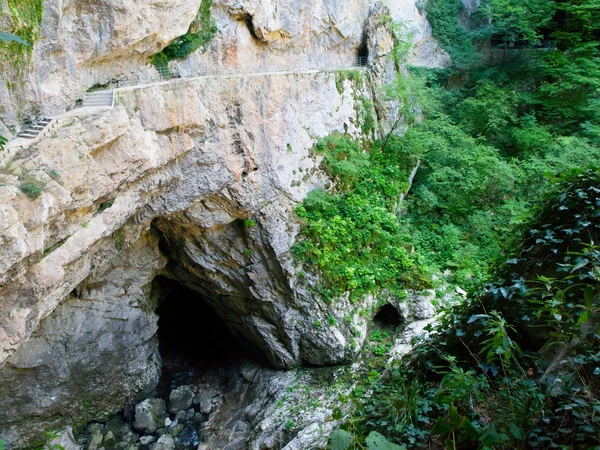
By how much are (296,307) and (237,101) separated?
5758 millimetres

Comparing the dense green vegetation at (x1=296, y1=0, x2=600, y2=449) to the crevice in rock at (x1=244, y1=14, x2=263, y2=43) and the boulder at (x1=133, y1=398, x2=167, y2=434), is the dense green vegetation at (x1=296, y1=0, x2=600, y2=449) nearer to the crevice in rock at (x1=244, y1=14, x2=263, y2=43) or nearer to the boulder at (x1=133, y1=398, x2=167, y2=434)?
the crevice in rock at (x1=244, y1=14, x2=263, y2=43)

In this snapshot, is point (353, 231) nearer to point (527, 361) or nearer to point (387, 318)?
point (387, 318)

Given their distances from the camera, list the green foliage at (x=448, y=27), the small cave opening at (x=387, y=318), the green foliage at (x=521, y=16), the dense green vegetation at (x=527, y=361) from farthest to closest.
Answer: the green foliage at (x=448, y=27) < the green foliage at (x=521, y=16) < the small cave opening at (x=387, y=318) < the dense green vegetation at (x=527, y=361)

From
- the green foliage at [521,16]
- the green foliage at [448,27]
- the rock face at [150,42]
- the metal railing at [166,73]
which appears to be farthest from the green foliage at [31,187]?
the green foliage at [448,27]

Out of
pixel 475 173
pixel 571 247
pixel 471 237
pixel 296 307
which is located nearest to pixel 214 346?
pixel 296 307

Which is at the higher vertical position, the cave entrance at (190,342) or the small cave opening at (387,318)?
the small cave opening at (387,318)

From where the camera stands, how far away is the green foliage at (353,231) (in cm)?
1238

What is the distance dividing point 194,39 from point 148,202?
4677 millimetres

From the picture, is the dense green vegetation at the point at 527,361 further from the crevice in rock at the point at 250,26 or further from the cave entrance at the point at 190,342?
the crevice in rock at the point at 250,26

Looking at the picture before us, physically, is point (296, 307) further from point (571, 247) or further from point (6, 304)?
point (571, 247)

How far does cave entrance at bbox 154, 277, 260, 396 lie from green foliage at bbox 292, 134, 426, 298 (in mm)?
4128

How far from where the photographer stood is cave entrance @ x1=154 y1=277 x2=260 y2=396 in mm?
14508

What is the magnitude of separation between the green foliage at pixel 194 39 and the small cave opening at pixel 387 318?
9.06 m

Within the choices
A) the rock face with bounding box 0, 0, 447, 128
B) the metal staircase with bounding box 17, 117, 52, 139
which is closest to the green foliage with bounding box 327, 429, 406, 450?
the metal staircase with bounding box 17, 117, 52, 139
